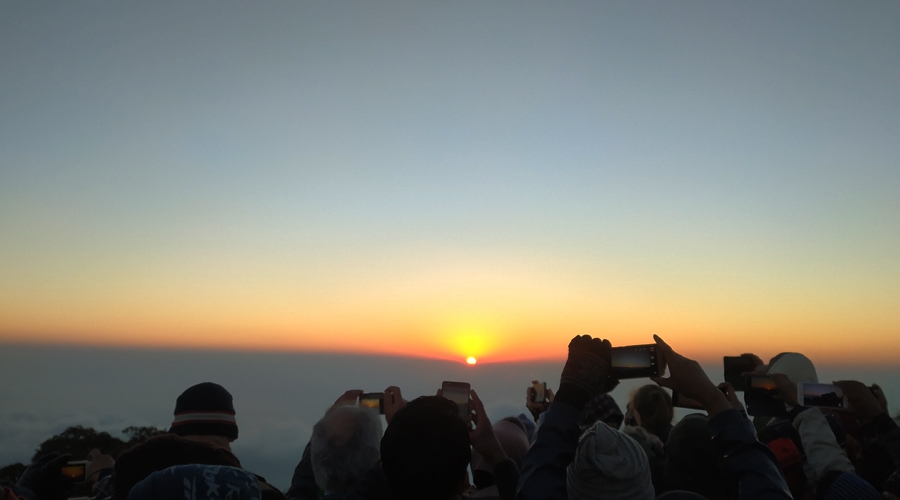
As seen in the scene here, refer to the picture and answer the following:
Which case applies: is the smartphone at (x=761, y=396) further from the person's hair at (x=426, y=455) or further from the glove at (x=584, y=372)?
the person's hair at (x=426, y=455)

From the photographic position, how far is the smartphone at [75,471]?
21.3 ft

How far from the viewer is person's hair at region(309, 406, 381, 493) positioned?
402cm

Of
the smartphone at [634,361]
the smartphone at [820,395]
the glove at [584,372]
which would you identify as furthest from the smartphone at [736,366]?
the glove at [584,372]

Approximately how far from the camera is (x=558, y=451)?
301 cm

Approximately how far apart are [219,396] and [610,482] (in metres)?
2.92

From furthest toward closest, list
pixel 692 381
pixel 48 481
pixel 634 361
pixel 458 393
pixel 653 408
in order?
pixel 48 481
pixel 653 408
pixel 458 393
pixel 634 361
pixel 692 381

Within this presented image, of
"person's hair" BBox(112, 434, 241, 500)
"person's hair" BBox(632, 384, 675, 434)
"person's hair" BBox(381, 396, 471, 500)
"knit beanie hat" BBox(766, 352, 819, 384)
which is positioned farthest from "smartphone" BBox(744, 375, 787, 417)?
"person's hair" BBox(112, 434, 241, 500)

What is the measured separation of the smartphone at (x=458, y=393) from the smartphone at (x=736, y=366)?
6.31 feet

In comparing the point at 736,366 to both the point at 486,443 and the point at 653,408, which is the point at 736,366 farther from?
the point at 486,443

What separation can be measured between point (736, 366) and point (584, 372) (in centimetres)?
236

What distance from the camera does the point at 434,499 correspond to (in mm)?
2990

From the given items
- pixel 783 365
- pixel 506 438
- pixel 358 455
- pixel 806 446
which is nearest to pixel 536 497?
pixel 358 455

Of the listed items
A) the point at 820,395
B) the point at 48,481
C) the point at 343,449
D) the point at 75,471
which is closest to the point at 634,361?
the point at 343,449

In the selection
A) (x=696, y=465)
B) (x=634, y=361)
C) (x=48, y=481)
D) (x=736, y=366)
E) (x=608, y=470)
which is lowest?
(x=48, y=481)
